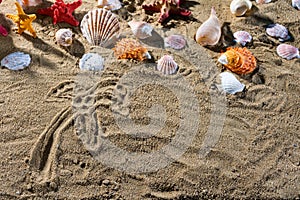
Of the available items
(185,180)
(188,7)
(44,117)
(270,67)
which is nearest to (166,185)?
(185,180)

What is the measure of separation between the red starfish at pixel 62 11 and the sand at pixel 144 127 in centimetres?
6

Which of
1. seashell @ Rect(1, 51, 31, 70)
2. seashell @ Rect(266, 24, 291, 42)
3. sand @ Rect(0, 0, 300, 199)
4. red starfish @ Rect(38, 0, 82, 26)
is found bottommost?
sand @ Rect(0, 0, 300, 199)

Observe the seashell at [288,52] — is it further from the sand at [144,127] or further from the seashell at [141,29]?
the seashell at [141,29]

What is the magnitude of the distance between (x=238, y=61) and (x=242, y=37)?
33 cm

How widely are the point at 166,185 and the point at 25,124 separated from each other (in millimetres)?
1036

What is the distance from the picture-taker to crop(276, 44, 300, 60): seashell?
10.5 feet

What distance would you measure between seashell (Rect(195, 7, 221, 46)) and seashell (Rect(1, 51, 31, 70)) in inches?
53.1

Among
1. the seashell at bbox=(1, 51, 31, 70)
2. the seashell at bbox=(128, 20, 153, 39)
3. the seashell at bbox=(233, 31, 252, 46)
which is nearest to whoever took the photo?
the seashell at bbox=(1, 51, 31, 70)

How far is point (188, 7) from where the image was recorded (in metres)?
3.50

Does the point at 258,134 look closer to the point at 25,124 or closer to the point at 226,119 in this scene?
the point at 226,119

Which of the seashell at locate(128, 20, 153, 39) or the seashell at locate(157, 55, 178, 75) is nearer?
the seashell at locate(157, 55, 178, 75)

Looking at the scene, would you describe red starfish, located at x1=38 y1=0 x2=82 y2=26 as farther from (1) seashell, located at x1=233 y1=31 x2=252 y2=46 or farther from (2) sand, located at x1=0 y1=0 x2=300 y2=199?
(1) seashell, located at x1=233 y1=31 x2=252 y2=46

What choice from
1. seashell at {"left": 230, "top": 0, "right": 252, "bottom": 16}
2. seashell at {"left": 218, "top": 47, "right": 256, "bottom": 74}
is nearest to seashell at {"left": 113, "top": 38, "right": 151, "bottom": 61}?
seashell at {"left": 218, "top": 47, "right": 256, "bottom": 74}

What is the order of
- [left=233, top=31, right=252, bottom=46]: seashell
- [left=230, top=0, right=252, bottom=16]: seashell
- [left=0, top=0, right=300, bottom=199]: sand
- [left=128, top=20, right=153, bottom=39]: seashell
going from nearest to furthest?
[left=0, top=0, right=300, bottom=199]: sand
[left=128, top=20, right=153, bottom=39]: seashell
[left=233, top=31, right=252, bottom=46]: seashell
[left=230, top=0, right=252, bottom=16]: seashell
